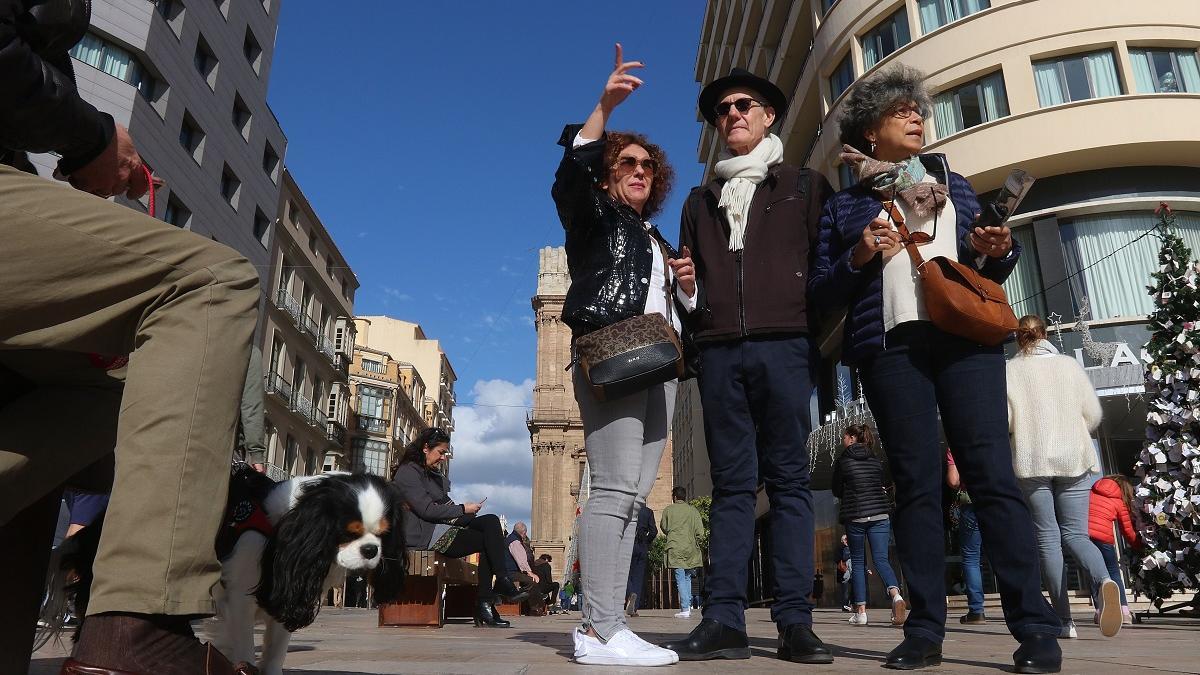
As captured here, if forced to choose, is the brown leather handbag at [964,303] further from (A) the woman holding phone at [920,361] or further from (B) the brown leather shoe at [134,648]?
(B) the brown leather shoe at [134,648]

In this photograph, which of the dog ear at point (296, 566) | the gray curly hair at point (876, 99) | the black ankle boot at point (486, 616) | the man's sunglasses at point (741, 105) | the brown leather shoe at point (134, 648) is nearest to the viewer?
the brown leather shoe at point (134, 648)

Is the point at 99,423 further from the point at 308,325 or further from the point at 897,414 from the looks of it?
the point at 308,325

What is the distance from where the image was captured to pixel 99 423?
170 centimetres

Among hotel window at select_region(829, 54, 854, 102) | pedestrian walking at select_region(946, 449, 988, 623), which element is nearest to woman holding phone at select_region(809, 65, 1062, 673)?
pedestrian walking at select_region(946, 449, 988, 623)

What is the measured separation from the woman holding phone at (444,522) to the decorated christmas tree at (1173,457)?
613 centimetres

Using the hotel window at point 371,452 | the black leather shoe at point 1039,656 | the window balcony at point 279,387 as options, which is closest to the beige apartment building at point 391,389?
the hotel window at point 371,452

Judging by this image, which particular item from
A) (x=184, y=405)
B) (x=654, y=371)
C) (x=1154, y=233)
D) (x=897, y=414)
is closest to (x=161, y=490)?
(x=184, y=405)

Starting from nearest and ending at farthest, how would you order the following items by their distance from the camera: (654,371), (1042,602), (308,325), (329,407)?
(1042,602), (654,371), (308,325), (329,407)

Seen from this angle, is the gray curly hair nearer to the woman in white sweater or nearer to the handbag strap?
the handbag strap

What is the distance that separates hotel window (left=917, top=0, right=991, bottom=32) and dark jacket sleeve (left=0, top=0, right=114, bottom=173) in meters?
19.8

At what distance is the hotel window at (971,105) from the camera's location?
17422 mm

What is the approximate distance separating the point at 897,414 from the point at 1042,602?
82cm

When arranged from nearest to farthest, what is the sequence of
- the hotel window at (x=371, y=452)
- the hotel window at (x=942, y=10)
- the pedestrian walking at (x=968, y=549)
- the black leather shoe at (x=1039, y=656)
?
the black leather shoe at (x=1039, y=656)
the pedestrian walking at (x=968, y=549)
the hotel window at (x=942, y=10)
the hotel window at (x=371, y=452)

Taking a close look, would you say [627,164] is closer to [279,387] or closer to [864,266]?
[864,266]
